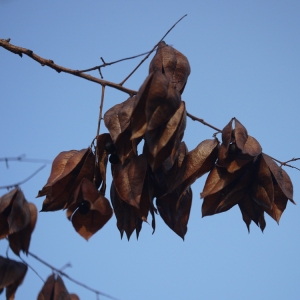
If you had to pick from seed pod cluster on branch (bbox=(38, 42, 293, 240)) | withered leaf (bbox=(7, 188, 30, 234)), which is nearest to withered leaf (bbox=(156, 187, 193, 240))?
seed pod cluster on branch (bbox=(38, 42, 293, 240))

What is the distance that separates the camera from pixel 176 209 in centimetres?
270

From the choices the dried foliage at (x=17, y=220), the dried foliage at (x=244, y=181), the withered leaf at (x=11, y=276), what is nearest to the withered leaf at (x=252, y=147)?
the dried foliage at (x=244, y=181)

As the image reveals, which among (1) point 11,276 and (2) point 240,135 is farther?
(2) point 240,135

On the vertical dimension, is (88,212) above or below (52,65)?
below

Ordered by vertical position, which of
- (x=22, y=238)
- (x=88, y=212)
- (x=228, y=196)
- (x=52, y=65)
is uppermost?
(x=52, y=65)

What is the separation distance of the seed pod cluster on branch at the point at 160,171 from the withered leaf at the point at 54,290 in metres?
0.23

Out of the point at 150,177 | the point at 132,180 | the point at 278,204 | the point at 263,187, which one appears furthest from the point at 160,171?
the point at 278,204

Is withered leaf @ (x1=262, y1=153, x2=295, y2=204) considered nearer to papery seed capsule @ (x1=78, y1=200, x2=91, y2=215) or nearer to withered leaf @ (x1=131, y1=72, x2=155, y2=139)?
withered leaf @ (x1=131, y1=72, x2=155, y2=139)

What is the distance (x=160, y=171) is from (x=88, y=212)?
0.36 m

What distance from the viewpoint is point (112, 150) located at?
265 cm

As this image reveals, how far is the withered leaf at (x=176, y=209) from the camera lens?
2721 mm

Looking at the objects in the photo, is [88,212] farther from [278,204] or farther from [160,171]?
[278,204]

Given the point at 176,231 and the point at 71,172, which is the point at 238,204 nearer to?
the point at 176,231

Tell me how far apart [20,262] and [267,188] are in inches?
40.0
